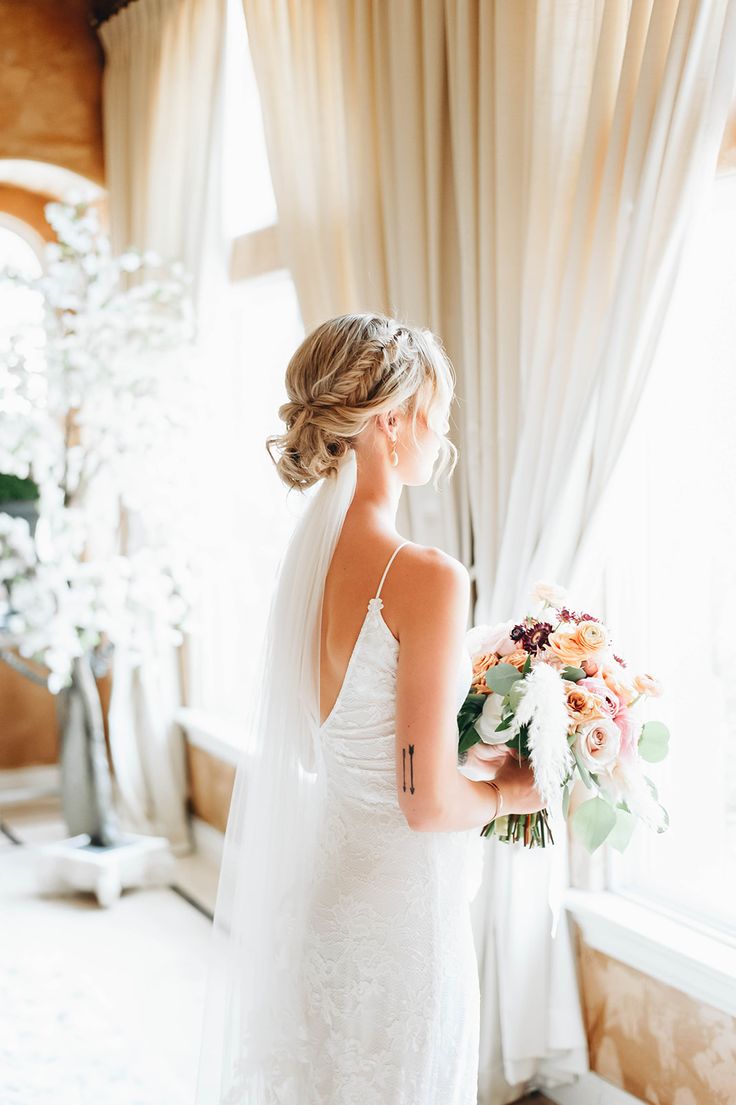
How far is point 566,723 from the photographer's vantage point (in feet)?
5.49

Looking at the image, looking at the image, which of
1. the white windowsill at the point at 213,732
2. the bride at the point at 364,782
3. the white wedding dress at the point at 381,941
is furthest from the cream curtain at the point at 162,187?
the white wedding dress at the point at 381,941

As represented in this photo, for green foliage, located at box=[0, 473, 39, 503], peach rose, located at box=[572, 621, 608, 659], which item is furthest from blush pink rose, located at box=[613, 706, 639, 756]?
green foliage, located at box=[0, 473, 39, 503]

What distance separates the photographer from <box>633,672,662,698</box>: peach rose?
5.88 feet

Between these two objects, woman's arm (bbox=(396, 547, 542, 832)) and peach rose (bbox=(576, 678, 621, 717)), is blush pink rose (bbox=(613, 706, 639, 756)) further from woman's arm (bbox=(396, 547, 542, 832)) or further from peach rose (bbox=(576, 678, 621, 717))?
woman's arm (bbox=(396, 547, 542, 832))

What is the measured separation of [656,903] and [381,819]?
1.18m

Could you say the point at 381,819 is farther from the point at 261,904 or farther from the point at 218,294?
the point at 218,294

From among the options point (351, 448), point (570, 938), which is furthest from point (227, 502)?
point (351, 448)

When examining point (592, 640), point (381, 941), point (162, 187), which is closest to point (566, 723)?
point (592, 640)

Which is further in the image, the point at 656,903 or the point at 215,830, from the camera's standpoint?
the point at 215,830

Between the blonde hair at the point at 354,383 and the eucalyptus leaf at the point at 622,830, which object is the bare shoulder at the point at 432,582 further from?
the eucalyptus leaf at the point at 622,830

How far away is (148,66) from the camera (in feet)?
15.5

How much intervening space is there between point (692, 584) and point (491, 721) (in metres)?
0.99

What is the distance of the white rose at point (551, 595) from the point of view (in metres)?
1.93

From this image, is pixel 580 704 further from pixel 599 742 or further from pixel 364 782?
pixel 364 782
